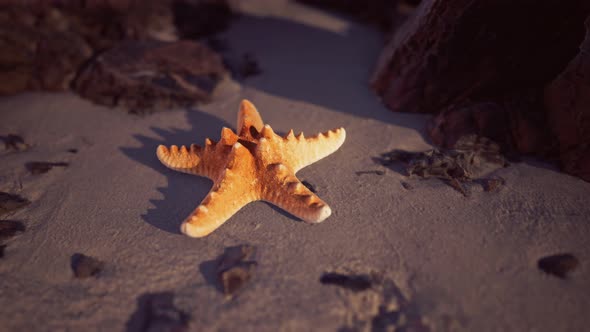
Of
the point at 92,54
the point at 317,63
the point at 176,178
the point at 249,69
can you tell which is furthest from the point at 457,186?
the point at 92,54

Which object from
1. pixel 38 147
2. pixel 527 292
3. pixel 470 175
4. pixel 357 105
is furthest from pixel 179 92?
pixel 527 292

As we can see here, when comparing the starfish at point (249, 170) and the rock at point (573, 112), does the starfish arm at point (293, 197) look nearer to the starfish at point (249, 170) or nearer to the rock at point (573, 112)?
the starfish at point (249, 170)

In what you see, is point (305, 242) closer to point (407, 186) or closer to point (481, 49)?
point (407, 186)

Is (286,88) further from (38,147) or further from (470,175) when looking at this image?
(38,147)

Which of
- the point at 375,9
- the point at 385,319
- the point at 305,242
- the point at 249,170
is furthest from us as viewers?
the point at 375,9

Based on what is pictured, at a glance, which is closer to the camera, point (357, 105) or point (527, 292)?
point (527, 292)

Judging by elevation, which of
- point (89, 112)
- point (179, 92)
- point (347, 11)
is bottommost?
point (89, 112)
